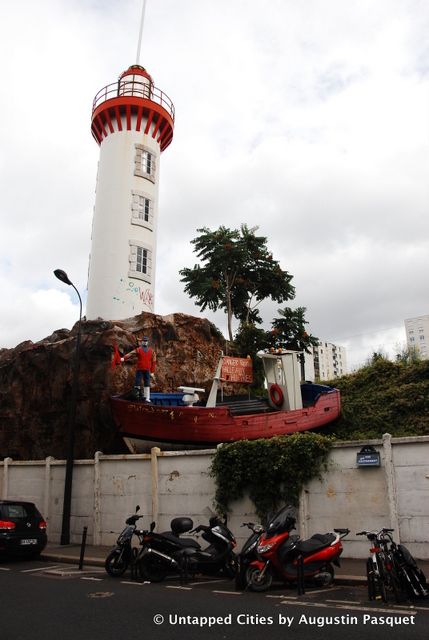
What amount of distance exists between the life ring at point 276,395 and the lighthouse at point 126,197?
10.0 meters

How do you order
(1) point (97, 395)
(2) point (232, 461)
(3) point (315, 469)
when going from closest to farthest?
1. (3) point (315, 469)
2. (2) point (232, 461)
3. (1) point (97, 395)

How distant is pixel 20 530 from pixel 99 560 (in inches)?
86.3

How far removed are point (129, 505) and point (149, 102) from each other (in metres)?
22.6

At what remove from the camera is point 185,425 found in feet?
51.1

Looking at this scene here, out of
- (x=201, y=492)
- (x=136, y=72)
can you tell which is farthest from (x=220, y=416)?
(x=136, y=72)

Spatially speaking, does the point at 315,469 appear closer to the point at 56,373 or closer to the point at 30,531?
the point at 30,531

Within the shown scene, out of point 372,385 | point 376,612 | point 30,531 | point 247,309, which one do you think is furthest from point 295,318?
point 376,612

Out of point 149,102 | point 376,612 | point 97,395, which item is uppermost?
point 149,102

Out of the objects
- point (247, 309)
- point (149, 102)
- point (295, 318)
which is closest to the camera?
point (149, 102)

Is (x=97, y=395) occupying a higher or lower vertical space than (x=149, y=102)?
lower

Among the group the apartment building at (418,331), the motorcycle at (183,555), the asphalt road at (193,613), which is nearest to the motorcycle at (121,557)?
the motorcycle at (183,555)

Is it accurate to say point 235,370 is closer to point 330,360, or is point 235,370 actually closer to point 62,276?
point 62,276

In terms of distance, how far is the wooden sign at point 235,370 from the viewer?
17172 millimetres

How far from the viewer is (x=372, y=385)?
2205cm
